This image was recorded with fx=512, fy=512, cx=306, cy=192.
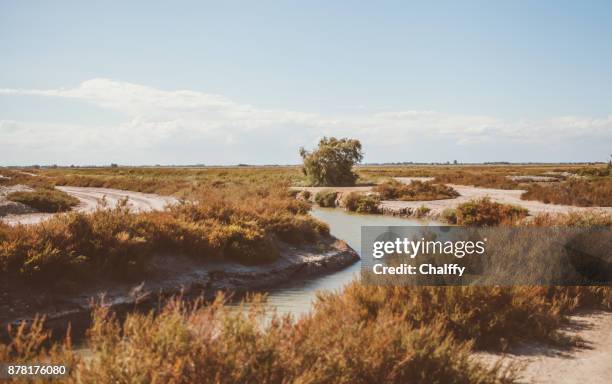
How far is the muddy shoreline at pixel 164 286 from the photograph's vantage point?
10.1m

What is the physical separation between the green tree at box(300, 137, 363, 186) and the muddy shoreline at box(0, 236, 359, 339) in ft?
121

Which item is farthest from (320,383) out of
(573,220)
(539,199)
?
(539,199)

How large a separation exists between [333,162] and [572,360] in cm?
4901

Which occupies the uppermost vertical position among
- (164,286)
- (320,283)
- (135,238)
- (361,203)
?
(135,238)

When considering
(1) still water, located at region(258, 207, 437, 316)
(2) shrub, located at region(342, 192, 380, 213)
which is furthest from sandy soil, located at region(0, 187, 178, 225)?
(2) shrub, located at region(342, 192, 380, 213)

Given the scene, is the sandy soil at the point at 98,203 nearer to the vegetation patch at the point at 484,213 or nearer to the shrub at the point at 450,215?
the vegetation patch at the point at 484,213

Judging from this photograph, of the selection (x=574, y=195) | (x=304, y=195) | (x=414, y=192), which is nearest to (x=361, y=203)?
(x=414, y=192)

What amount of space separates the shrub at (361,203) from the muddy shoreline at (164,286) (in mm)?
14189

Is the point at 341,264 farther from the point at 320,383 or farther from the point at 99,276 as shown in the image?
the point at 320,383

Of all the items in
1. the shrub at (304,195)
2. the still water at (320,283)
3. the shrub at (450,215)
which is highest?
the shrub at (304,195)

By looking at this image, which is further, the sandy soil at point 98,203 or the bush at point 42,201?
the bush at point 42,201

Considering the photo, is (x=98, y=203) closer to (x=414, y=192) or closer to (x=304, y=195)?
(x=414, y=192)

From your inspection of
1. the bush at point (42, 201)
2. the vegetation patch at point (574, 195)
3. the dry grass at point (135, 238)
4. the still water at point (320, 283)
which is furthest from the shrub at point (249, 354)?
the vegetation patch at point (574, 195)

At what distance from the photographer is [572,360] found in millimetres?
7359
